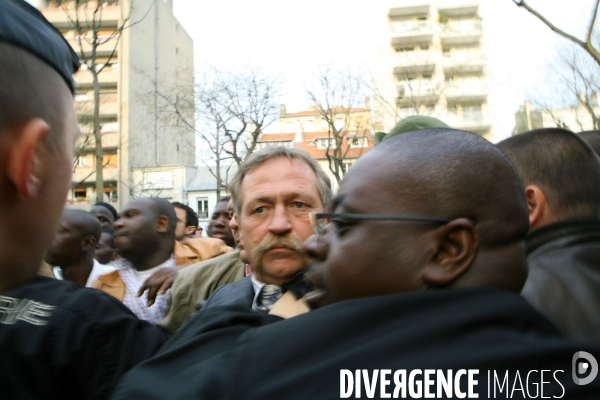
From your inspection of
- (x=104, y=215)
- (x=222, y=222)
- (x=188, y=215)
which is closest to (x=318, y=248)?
(x=222, y=222)

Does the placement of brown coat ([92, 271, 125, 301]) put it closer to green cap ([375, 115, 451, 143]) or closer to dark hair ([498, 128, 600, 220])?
green cap ([375, 115, 451, 143])

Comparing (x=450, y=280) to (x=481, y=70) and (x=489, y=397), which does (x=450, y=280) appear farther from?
(x=481, y=70)

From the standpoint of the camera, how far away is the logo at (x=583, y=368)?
974 mm

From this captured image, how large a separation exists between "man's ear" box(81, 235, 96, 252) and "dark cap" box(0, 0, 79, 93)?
378cm

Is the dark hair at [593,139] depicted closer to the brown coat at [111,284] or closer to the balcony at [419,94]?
the brown coat at [111,284]

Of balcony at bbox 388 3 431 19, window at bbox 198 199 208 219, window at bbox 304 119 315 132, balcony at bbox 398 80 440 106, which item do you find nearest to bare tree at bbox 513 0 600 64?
balcony at bbox 398 80 440 106

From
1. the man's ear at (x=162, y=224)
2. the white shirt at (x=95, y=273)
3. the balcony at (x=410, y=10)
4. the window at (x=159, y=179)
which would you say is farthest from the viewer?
the balcony at (x=410, y=10)

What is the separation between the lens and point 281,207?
2828mm

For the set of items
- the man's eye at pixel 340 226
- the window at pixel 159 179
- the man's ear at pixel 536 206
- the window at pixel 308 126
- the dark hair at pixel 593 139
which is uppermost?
the window at pixel 308 126

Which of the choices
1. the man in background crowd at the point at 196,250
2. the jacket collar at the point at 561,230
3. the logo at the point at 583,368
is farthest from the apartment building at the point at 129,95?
the logo at the point at 583,368

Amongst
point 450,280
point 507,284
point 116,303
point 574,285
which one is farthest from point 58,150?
point 574,285

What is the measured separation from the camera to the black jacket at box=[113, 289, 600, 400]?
95 cm

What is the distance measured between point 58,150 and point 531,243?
5.87ft

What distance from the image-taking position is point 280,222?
2766 mm
